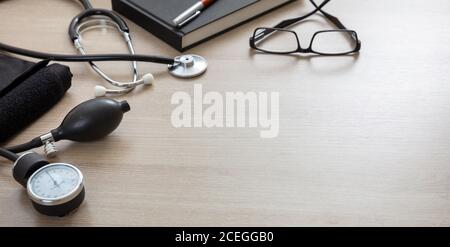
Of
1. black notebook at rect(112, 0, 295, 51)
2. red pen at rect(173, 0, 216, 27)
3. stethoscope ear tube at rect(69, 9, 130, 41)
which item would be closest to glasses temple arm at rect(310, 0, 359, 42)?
black notebook at rect(112, 0, 295, 51)

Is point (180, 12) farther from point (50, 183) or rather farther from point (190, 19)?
point (50, 183)

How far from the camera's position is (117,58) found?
2.66 ft

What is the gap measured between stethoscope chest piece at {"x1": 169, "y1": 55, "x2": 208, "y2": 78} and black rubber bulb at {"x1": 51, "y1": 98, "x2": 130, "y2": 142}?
0.14 m

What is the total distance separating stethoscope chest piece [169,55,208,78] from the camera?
82 centimetres

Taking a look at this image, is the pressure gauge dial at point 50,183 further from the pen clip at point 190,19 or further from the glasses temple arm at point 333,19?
the glasses temple arm at point 333,19

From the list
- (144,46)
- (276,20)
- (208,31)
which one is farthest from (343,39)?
(144,46)

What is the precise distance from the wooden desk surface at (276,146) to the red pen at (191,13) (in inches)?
1.9

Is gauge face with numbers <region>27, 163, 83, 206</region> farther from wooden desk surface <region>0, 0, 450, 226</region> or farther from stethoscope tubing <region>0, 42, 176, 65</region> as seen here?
stethoscope tubing <region>0, 42, 176, 65</region>

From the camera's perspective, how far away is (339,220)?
2.07ft

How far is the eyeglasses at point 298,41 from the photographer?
888mm

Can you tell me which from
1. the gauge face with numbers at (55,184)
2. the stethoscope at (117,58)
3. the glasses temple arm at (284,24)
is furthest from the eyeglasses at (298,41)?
the gauge face with numbers at (55,184)

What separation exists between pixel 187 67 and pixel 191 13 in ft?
0.32
